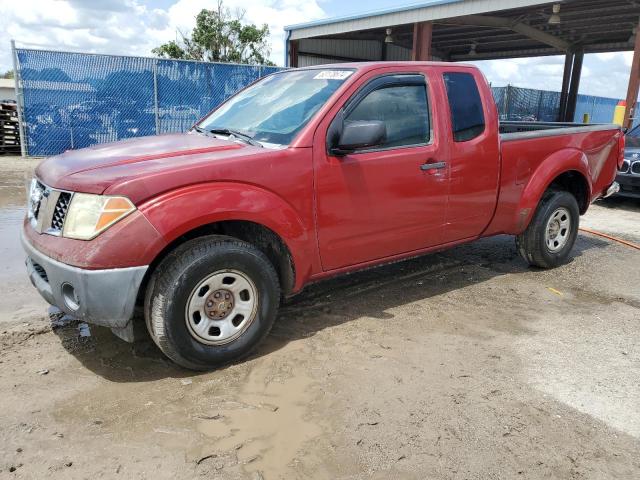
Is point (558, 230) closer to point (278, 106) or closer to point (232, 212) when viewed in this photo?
point (278, 106)

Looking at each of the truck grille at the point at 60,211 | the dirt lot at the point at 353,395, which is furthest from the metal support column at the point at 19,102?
the truck grille at the point at 60,211

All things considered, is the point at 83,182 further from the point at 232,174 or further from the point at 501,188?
the point at 501,188

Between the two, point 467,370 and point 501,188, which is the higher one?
point 501,188

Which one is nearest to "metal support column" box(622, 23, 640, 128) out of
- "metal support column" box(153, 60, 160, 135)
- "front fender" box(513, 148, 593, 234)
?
"front fender" box(513, 148, 593, 234)

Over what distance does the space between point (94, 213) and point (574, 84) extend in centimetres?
2541

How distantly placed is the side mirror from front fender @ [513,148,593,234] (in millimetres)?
2109

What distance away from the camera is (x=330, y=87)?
3.86 metres

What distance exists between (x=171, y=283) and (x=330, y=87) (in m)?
1.82

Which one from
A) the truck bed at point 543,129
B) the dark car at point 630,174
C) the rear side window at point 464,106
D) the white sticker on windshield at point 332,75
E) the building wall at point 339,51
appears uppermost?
the building wall at point 339,51

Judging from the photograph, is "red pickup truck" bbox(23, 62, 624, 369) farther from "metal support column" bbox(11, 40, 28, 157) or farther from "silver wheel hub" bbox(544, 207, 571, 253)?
"metal support column" bbox(11, 40, 28, 157)

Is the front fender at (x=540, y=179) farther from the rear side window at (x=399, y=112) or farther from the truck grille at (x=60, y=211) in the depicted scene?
the truck grille at (x=60, y=211)

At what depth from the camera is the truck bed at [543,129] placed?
497cm

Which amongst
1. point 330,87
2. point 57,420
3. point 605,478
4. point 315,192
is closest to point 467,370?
point 605,478

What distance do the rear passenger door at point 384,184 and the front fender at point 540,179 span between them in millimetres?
1115
